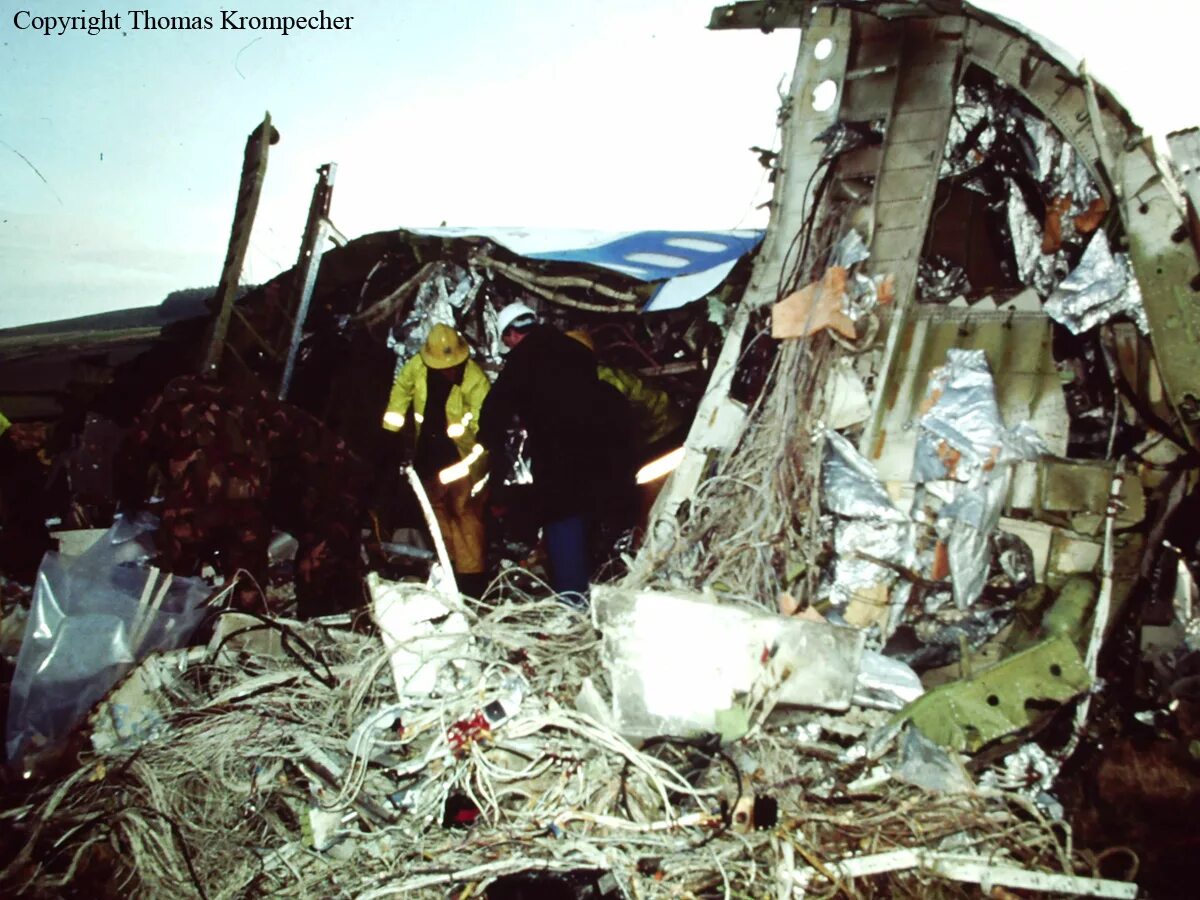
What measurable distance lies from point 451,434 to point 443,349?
2.30 ft

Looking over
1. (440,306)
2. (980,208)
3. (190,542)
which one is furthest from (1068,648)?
(440,306)

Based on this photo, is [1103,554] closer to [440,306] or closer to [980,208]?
[980,208]

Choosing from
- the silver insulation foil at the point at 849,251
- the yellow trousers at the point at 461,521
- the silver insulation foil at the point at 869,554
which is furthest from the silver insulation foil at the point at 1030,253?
the yellow trousers at the point at 461,521

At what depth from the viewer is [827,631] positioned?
3158mm

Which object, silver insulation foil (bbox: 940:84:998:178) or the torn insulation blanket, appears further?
silver insulation foil (bbox: 940:84:998:178)

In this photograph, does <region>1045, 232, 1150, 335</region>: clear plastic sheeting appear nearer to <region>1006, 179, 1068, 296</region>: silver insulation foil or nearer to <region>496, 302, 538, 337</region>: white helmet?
<region>1006, 179, 1068, 296</region>: silver insulation foil

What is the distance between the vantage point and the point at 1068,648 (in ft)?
10.4

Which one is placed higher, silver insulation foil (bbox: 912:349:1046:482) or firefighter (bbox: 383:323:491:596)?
silver insulation foil (bbox: 912:349:1046:482)

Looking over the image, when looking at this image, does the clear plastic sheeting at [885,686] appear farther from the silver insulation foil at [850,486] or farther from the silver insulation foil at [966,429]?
the silver insulation foil at [966,429]

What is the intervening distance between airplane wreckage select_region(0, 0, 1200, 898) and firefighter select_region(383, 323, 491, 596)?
0.53 m

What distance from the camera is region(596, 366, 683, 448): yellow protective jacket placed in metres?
5.43

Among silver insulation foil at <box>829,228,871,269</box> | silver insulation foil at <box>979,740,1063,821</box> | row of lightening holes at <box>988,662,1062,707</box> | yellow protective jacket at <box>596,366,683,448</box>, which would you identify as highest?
silver insulation foil at <box>829,228,871,269</box>

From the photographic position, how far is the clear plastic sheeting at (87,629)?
137 inches

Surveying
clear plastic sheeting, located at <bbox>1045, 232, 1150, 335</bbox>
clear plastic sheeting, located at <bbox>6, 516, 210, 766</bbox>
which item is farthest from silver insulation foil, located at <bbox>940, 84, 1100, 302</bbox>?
clear plastic sheeting, located at <bbox>6, 516, 210, 766</bbox>
